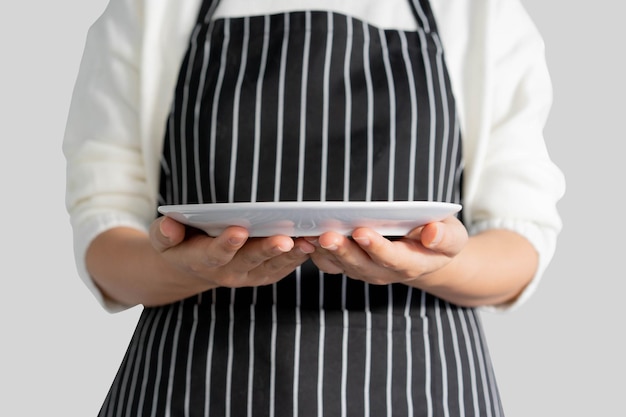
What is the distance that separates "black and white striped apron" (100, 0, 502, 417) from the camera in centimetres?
146

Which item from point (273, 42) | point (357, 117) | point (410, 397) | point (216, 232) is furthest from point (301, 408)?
point (273, 42)

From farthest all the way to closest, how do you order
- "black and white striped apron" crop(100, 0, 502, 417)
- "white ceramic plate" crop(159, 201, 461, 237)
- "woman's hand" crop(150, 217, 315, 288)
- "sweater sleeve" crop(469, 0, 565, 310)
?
"sweater sleeve" crop(469, 0, 565, 310)
"black and white striped apron" crop(100, 0, 502, 417)
"woman's hand" crop(150, 217, 315, 288)
"white ceramic plate" crop(159, 201, 461, 237)

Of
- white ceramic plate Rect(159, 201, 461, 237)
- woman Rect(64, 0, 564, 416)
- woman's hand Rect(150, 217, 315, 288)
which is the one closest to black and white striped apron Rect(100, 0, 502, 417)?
woman Rect(64, 0, 564, 416)

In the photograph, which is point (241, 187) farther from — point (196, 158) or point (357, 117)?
point (357, 117)

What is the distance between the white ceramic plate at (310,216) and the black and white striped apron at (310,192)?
0.97 feet

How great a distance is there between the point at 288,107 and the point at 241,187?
0.46 ft

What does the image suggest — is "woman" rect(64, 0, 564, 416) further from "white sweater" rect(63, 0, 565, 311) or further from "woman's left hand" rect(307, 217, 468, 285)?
"woman's left hand" rect(307, 217, 468, 285)

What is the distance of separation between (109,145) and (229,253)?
0.53 metres

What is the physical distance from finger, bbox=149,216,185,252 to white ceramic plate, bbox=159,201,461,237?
0.02m

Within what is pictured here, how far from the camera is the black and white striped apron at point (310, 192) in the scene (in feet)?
4.78

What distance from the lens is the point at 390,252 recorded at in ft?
3.89

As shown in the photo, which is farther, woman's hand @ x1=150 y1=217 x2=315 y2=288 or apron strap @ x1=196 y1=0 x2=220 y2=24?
apron strap @ x1=196 y1=0 x2=220 y2=24

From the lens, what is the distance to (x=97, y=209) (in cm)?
162

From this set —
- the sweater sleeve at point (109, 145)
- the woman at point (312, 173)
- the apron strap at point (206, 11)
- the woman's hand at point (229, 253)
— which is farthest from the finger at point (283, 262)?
the apron strap at point (206, 11)
